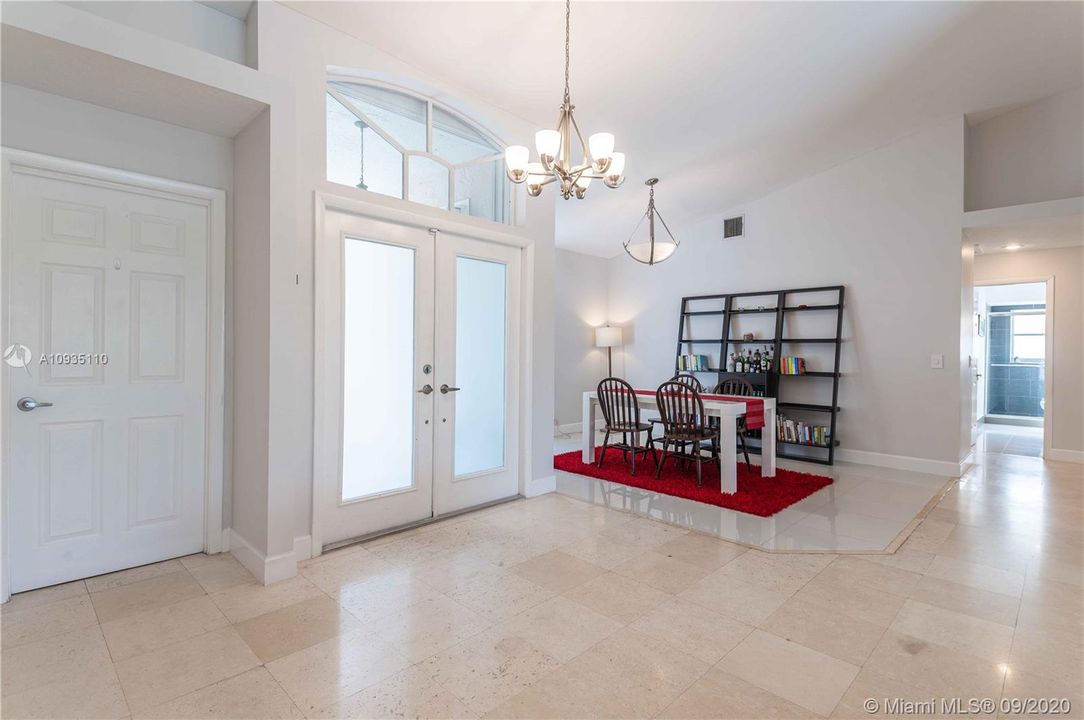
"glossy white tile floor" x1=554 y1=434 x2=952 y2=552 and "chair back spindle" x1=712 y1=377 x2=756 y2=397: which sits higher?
"chair back spindle" x1=712 y1=377 x2=756 y2=397

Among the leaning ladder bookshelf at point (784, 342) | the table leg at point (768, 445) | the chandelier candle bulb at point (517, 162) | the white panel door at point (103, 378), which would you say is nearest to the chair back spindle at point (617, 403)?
the table leg at point (768, 445)

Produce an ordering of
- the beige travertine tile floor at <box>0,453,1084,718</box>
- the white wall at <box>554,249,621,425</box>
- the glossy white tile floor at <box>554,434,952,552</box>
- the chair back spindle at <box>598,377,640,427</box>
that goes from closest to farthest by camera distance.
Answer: the beige travertine tile floor at <box>0,453,1084,718</box> < the glossy white tile floor at <box>554,434,952,552</box> < the chair back spindle at <box>598,377,640,427</box> < the white wall at <box>554,249,621,425</box>

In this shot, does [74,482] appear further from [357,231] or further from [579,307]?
[579,307]

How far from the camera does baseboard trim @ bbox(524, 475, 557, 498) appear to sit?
14.0 ft

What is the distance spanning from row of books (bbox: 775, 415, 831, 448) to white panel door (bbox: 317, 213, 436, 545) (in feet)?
12.8

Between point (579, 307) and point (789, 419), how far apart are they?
10.3 feet

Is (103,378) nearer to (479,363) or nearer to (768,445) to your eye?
(479,363)

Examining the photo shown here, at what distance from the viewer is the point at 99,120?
266 cm

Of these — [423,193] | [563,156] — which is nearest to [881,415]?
[563,156]

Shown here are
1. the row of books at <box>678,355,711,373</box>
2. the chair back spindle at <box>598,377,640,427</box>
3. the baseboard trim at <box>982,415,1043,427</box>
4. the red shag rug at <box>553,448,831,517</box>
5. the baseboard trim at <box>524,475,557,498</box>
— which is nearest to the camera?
the red shag rug at <box>553,448,831,517</box>

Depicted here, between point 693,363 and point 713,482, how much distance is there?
2.38m

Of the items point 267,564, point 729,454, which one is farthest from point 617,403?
point 267,564

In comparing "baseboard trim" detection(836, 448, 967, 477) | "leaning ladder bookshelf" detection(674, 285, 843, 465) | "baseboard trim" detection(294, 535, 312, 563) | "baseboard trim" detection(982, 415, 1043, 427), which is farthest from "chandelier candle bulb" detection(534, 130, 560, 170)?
"baseboard trim" detection(982, 415, 1043, 427)

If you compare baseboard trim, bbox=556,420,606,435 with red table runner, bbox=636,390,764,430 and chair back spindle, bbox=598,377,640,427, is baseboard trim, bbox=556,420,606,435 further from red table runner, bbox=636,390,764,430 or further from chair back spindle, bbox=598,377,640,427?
red table runner, bbox=636,390,764,430
